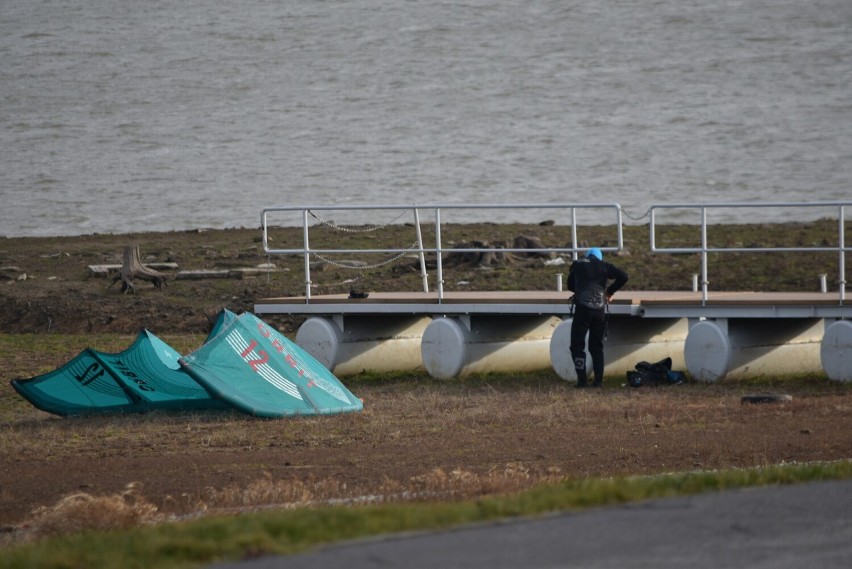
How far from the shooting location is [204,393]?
603 inches

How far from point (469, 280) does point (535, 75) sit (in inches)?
838

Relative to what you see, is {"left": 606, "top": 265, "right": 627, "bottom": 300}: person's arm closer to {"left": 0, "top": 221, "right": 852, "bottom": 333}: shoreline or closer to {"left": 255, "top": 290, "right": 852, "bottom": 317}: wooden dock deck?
{"left": 255, "top": 290, "right": 852, "bottom": 317}: wooden dock deck

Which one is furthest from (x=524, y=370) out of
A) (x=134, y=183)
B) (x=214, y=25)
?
(x=214, y=25)

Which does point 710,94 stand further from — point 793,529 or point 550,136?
point 793,529

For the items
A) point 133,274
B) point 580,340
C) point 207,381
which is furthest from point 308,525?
point 133,274

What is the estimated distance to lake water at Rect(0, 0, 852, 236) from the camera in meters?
38.8

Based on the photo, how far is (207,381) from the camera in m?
14.5

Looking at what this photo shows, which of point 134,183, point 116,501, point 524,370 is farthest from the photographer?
point 134,183

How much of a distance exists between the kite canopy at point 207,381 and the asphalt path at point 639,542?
7.04 meters

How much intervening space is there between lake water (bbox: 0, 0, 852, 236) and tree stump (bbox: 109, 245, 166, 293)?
9188 mm

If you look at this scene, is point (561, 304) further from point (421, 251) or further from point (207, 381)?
point (207, 381)

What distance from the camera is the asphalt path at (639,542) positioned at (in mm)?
6957

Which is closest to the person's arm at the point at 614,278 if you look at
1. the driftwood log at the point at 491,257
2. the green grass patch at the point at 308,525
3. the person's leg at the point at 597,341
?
the person's leg at the point at 597,341

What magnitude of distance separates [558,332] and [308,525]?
31.3ft
